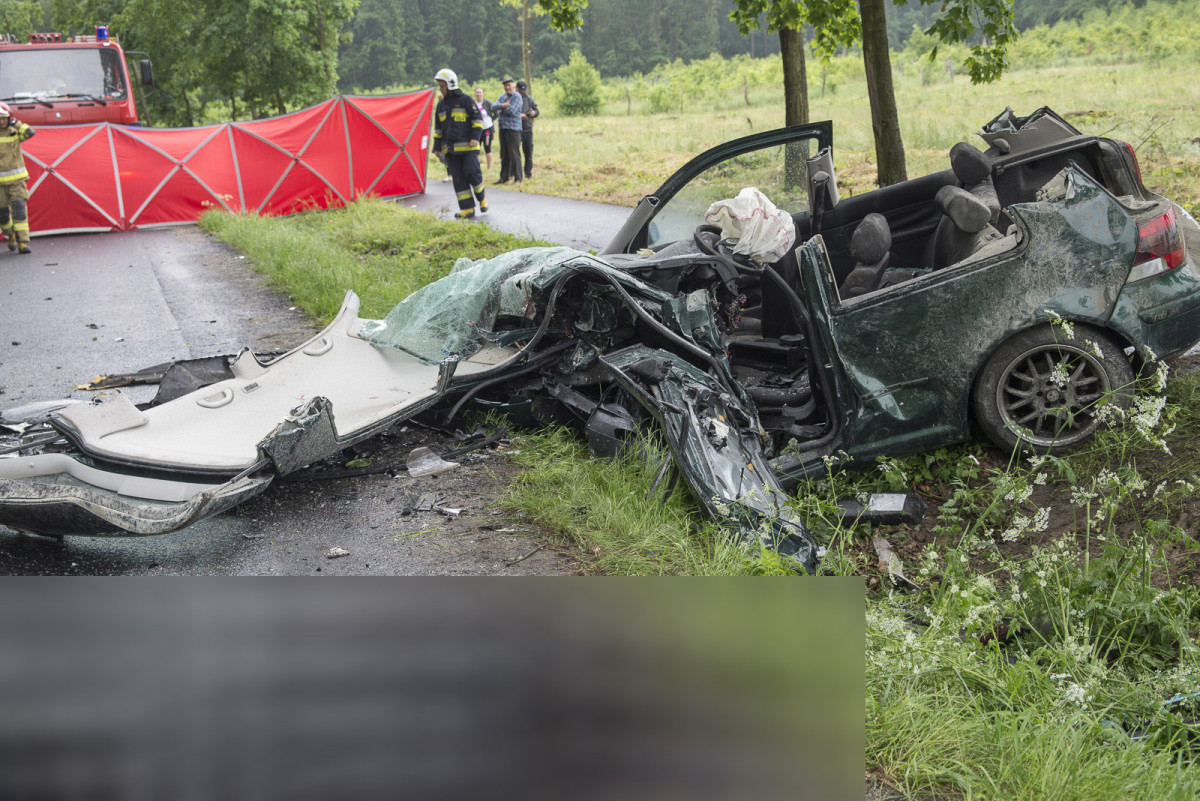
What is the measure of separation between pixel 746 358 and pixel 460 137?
33.3 ft

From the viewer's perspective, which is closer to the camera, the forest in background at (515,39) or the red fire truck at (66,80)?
the red fire truck at (66,80)

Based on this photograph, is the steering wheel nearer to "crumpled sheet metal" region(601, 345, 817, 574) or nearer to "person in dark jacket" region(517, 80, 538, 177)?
"crumpled sheet metal" region(601, 345, 817, 574)

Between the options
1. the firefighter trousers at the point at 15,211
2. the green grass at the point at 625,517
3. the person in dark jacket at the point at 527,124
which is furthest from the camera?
the person in dark jacket at the point at 527,124

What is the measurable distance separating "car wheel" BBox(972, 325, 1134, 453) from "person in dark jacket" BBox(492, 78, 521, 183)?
49.3ft

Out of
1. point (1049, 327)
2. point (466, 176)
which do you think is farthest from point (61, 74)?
point (1049, 327)

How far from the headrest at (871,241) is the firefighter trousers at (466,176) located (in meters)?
10.2

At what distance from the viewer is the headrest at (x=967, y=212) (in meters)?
4.68

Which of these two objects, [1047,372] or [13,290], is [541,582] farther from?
[13,290]

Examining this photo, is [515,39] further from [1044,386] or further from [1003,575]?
[1003,575]

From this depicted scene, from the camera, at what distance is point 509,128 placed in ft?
62.1

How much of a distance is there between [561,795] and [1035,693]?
2.70m

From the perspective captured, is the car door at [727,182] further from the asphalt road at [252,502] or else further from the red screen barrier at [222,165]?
the red screen barrier at [222,165]

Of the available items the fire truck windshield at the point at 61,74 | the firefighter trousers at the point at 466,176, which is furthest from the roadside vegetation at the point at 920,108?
the fire truck windshield at the point at 61,74

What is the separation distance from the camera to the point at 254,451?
4.26 m
